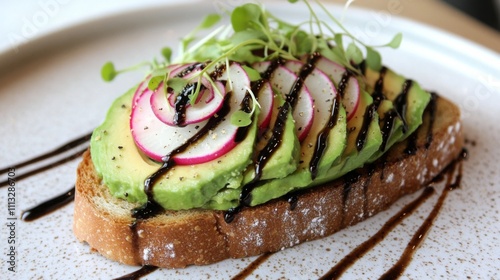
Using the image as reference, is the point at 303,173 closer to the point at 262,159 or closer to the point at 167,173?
the point at 262,159

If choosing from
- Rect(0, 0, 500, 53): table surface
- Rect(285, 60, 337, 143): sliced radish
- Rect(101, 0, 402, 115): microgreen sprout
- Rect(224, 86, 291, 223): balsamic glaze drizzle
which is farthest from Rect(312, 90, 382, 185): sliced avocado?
Rect(0, 0, 500, 53): table surface

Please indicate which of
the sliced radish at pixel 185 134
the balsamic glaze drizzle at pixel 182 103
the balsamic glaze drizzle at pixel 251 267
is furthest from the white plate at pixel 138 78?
the balsamic glaze drizzle at pixel 182 103

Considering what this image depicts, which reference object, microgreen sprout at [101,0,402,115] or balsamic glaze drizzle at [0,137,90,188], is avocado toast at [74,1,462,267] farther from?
balsamic glaze drizzle at [0,137,90,188]

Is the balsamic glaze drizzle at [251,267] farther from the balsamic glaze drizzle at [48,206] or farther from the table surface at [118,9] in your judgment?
the table surface at [118,9]

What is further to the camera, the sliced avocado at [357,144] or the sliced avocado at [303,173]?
the sliced avocado at [357,144]

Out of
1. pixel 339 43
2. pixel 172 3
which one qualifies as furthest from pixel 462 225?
pixel 172 3

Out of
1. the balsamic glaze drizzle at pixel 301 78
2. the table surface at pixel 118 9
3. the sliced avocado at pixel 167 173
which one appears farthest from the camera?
the table surface at pixel 118 9
